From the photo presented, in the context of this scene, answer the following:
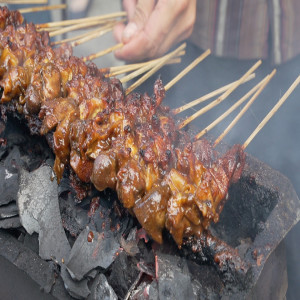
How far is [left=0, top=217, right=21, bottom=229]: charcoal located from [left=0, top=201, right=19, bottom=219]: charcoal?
4cm

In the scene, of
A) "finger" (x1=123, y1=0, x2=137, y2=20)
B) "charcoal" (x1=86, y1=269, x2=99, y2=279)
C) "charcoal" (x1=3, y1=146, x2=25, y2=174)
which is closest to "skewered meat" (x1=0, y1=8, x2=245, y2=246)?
"charcoal" (x1=3, y1=146, x2=25, y2=174)

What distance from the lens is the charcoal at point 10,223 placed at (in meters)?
3.40

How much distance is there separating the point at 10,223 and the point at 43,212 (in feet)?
1.42

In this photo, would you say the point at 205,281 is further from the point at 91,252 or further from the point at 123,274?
the point at 91,252

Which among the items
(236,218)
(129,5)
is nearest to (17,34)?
(129,5)

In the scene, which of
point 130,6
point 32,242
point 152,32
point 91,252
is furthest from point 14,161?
point 130,6

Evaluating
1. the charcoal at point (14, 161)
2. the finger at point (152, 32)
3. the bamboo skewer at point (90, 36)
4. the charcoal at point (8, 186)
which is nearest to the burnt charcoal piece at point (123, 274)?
the charcoal at point (8, 186)

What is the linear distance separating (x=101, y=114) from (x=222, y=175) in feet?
3.55

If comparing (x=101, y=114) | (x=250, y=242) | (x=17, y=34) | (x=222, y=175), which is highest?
(x=17, y=34)

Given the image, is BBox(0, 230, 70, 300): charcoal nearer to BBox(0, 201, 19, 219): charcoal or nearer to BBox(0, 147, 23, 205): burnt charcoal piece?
BBox(0, 201, 19, 219): charcoal

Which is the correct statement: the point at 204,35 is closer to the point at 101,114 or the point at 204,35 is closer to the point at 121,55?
the point at 121,55

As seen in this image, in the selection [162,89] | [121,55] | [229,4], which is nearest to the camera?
[162,89]

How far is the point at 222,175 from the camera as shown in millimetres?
2652

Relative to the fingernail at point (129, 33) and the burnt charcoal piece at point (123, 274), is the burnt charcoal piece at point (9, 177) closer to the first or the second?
the burnt charcoal piece at point (123, 274)
